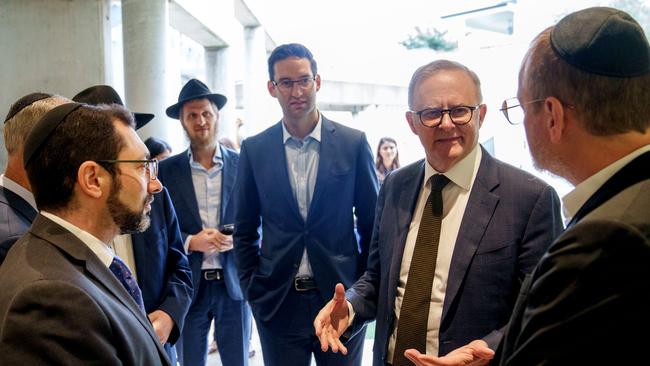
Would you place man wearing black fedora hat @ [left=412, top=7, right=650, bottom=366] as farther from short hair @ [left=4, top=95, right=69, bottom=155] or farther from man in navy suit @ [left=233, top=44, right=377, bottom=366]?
short hair @ [left=4, top=95, right=69, bottom=155]

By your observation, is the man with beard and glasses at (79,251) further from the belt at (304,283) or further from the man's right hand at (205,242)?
the man's right hand at (205,242)

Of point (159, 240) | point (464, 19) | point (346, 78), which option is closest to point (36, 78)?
point (159, 240)

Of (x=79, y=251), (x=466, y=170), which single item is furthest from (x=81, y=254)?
(x=466, y=170)

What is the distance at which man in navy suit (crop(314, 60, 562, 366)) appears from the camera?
1.48 m

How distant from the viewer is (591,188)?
37.4 inches

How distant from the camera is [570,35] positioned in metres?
0.94

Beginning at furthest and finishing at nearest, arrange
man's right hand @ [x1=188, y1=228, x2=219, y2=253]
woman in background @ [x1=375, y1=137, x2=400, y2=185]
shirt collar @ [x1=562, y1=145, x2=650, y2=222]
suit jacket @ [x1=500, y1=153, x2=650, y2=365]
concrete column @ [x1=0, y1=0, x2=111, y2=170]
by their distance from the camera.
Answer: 1. woman in background @ [x1=375, y1=137, x2=400, y2=185]
2. concrete column @ [x1=0, y1=0, x2=111, y2=170]
3. man's right hand @ [x1=188, y1=228, x2=219, y2=253]
4. shirt collar @ [x1=562, y1=145, x2=650, y2=222]
5. suit jacket @ [x1=500, y1=153, x2=650, y2=365]

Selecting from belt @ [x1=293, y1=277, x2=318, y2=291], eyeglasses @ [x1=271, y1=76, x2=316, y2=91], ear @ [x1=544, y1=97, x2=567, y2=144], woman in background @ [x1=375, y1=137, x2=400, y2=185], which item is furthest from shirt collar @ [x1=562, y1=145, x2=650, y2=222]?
woman in background @ [x1=375, y1=137, x2=400, y2=185]

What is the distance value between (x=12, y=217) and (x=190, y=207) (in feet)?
4.15

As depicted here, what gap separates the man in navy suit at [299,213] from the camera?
2.26m

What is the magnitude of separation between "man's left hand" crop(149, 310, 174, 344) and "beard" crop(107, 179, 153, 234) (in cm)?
69

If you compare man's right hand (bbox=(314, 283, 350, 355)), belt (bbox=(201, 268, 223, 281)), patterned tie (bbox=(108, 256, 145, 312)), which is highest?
patterned tie (bbox=(108, 256, 145, 312))

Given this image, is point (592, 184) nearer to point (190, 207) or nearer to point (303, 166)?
point (303, 166)

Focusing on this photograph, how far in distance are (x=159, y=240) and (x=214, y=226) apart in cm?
71
